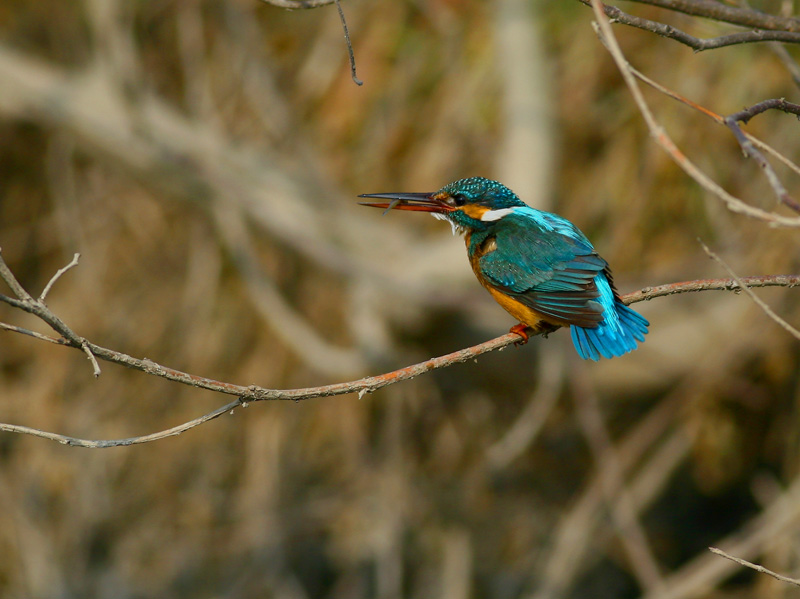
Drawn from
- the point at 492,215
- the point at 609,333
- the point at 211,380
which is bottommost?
the point at 211,380

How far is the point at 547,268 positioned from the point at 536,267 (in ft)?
0.11

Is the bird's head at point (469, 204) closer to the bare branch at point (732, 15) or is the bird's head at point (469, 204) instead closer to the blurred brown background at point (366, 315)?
the bare branch at point (732, 15)

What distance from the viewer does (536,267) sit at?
2746 millimetres

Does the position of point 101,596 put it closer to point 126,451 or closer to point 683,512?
point 126,451

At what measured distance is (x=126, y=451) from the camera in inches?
240

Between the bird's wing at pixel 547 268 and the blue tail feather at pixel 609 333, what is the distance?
0.15 feet

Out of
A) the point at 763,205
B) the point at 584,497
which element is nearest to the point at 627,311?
the point at 763,205

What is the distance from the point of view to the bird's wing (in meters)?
2.61

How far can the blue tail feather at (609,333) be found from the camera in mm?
2564

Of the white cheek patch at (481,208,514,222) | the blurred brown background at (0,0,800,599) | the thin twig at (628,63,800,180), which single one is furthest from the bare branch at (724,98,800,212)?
the blurred brown background at (0,0,800,599)

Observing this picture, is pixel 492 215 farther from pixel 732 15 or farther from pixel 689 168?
pixel 689 168

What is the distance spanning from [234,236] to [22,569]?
7.94ft

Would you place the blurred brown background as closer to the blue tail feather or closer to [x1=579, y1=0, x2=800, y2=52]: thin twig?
the blue tail feather

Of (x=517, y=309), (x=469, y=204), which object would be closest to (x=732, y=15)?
(x=517, y=309)
